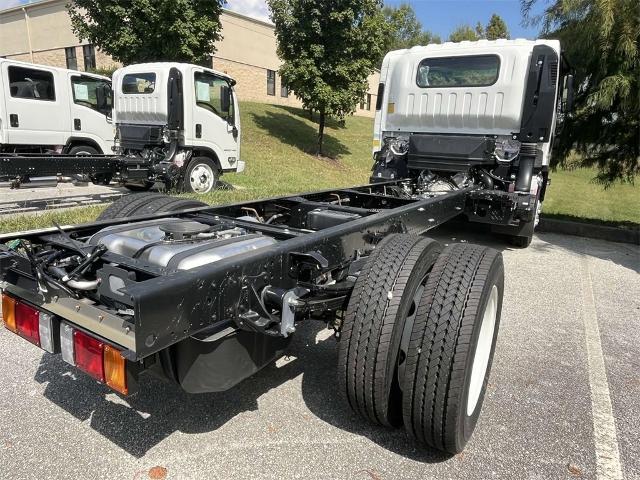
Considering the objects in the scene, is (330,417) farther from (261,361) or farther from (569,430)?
(569,430)

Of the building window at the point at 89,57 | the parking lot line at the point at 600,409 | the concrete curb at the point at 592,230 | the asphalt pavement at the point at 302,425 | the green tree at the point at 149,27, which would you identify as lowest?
the parking lot line at the point at 600,409

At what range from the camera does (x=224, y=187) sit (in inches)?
417

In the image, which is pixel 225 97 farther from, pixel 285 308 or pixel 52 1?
pixel 52 1

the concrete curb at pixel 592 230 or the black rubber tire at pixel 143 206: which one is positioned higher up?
the black rubber tire at pixel 143 206

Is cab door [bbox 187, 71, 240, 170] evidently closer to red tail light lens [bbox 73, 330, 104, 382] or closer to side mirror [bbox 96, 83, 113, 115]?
side mirror [bbox 96, 83, 113, 115]

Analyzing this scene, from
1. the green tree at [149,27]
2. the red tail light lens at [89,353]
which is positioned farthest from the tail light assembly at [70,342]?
the green tree at [149,27]

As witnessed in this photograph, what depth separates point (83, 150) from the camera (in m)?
11.3

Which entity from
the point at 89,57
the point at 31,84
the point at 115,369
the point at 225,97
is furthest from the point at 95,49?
the point at 115,369

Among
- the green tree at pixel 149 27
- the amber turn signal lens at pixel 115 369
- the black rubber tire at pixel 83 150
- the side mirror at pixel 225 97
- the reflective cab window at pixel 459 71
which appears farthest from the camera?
the green tree at pixel 149 27

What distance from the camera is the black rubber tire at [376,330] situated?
7.41ft

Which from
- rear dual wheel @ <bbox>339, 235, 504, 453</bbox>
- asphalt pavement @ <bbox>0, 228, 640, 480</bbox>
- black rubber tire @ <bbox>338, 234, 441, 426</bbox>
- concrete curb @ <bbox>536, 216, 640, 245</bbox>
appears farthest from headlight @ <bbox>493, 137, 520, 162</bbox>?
black rubber tire @ <bbox>338, 234, 441, 426</bbox>

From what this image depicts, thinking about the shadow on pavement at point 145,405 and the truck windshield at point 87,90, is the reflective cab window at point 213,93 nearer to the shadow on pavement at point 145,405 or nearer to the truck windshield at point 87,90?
the truck windshield at point 87,90

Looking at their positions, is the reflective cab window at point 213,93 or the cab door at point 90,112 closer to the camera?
the reflective cab window at point 213,93

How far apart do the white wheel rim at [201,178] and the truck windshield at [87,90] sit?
3.56 metres
